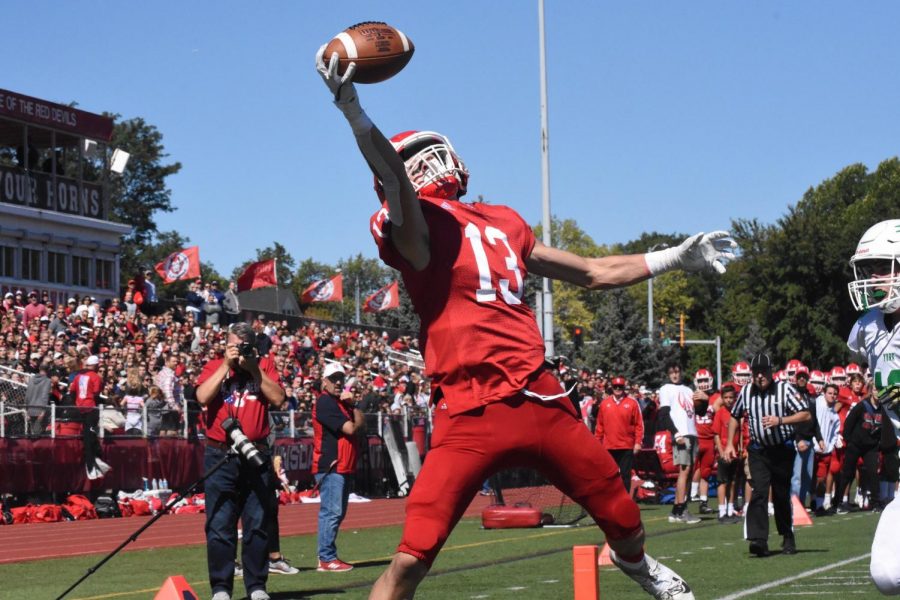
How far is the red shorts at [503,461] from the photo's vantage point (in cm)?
555

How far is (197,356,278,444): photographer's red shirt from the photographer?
10641 mm

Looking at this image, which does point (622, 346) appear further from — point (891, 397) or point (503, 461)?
point (503, 461)

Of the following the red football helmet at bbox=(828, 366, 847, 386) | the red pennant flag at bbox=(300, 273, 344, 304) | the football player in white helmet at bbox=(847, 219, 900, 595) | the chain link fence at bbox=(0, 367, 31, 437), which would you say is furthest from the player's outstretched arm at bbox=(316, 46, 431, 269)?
the red pennant flag at bbox=(300, 273, 344, 304)

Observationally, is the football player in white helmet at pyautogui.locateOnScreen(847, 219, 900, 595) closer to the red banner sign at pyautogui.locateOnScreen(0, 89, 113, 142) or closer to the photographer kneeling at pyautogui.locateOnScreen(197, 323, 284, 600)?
the photographer kneeling at pyautogui.locateOnScreen(197, 323, 284, 600)

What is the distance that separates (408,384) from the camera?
31.9m

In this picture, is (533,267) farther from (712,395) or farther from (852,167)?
(852,167)

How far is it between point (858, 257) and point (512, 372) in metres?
2.17

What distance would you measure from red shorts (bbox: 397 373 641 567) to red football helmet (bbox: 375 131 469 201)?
904 mm

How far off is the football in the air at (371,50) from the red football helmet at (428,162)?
516 millimetres

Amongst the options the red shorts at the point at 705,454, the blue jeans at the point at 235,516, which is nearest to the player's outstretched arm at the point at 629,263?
the blue jeans at the point at 235,516

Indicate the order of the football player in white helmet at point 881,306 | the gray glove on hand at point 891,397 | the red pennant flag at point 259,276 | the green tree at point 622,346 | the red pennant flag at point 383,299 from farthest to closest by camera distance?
the green tree at point 622,346 < the red pennant flag at point 383,299 < the red pennant flag at point 259,276 < the football player in white helmet at point 881,306 < the gray glove on hand at point 891,397

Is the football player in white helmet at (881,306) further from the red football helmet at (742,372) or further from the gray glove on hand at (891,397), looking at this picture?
the red football helmet at (742,372)

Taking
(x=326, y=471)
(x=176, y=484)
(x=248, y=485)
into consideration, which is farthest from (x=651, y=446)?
(x=248, y=485)

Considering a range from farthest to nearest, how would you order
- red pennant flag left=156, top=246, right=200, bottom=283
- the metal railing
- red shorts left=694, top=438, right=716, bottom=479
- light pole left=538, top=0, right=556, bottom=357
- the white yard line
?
red pennant flag left=156, top=246, right=200, bottom=283
light pole left=538, top=0, right=556, bottom=357
red shorts left=694, top=438, right=716, bottom=479
the metal railing
the white yard line
